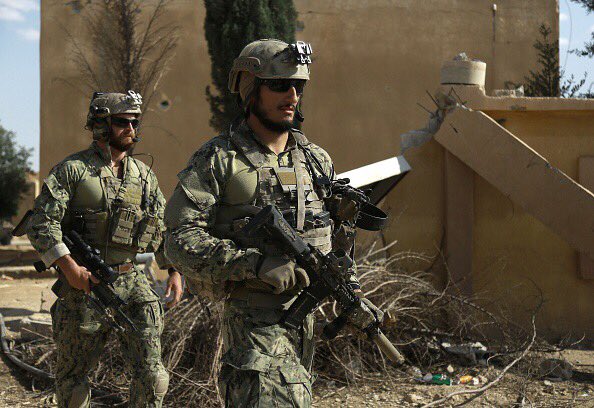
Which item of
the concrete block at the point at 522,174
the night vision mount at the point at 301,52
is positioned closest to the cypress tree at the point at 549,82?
the concrete block at the point at 522,174

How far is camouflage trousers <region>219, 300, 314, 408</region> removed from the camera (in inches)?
119

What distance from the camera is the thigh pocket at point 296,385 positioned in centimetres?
304

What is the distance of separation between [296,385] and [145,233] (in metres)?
1.92

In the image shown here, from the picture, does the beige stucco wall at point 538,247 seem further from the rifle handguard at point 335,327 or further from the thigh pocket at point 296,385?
the thigh pocket at point 296,385

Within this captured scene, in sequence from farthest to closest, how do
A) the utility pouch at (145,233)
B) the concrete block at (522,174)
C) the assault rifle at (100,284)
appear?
the concrete block at (522,174), the utility pouch at (145,233), the assault rifle at (100,284)

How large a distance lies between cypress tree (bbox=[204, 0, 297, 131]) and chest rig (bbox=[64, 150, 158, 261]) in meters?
6.68

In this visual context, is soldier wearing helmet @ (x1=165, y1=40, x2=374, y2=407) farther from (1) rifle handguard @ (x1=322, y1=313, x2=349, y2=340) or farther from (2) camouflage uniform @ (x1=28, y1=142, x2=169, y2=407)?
(2) camouflage uniform @ (x1=28, y1=142, x2=169, y2=407)

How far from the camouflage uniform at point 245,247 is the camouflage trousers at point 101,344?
1.32m

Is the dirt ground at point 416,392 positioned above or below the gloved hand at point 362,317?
below

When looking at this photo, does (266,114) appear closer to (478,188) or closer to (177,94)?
(478,188)

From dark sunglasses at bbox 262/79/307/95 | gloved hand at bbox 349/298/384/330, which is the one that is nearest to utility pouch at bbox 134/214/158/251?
dark sunglasses at bbox 262/79/307/95

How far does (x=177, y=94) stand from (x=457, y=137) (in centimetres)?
847

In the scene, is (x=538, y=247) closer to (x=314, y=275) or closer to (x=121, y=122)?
(x=121, y=122)

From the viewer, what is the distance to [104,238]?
466 cm
